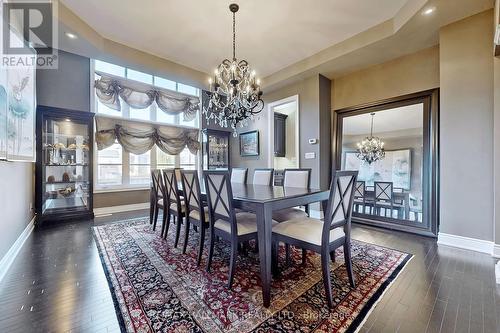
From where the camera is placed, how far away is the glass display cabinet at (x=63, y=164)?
3742mm

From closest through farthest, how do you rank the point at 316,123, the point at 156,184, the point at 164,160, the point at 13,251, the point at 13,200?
the point at 13,251, the point at 13,200, the point at 156,184, the point at 316,123, the point at 164,160

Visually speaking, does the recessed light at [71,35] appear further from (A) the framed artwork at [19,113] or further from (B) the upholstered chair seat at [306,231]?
(B) the upholstered chair seat at [306,231]

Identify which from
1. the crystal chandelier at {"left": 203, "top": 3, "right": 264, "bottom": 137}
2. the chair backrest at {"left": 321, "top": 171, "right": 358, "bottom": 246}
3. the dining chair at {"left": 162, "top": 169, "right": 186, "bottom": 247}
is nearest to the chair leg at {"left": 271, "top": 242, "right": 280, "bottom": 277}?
the chair backrest at {"left": 321, "top": 171, "right": 358, "bottom": 246}

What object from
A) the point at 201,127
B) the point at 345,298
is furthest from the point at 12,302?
the point at 201,127

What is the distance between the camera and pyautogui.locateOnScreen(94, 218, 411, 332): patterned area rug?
142 cm

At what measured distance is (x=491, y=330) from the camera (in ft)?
4.49

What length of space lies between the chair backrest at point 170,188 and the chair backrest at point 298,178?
1534 mm

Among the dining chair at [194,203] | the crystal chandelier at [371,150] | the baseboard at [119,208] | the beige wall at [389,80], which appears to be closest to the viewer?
the dining chair at [194,203]

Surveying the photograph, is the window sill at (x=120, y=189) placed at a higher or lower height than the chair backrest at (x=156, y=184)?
lower

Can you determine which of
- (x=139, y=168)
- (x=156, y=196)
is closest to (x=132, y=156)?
(x=139, y=168)

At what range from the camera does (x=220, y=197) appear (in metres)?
1.99

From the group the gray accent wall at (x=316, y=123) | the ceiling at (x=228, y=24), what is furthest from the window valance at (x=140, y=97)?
the gray accent wall at (x=316, y=123)

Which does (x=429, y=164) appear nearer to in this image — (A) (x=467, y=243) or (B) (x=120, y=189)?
(A) (x=467, y=243)

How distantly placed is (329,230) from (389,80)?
3570 millimetres
